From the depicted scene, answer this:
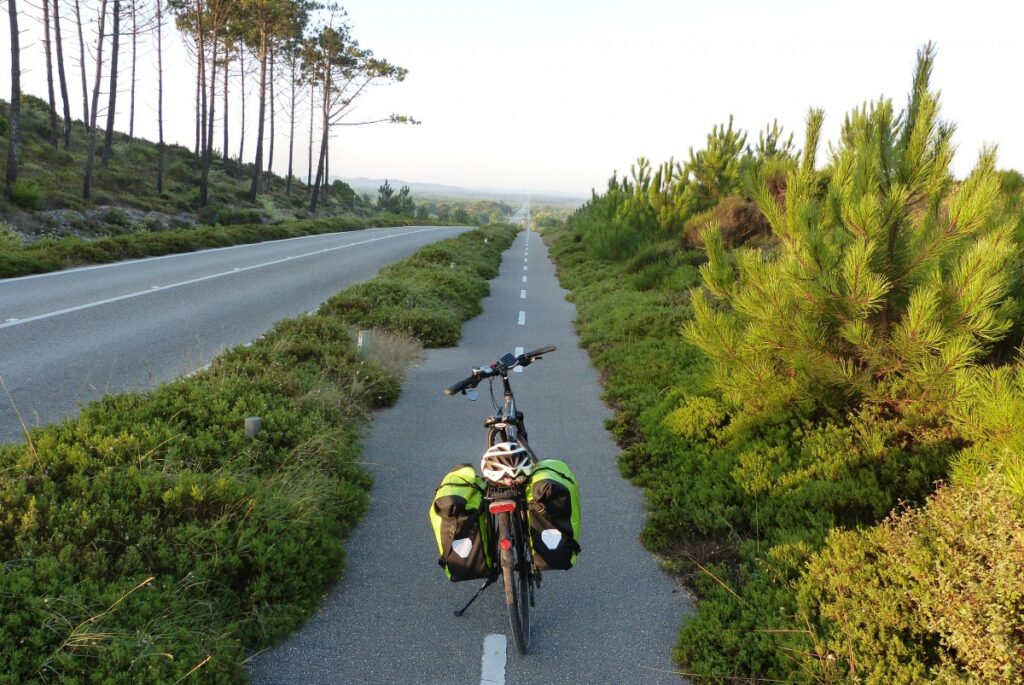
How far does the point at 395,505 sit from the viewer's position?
5.28 m

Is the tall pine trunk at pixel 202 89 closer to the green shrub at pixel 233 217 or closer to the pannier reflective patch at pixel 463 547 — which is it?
the green shrub at pixel 233 217

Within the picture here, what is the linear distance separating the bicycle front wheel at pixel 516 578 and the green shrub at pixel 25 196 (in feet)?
71.4

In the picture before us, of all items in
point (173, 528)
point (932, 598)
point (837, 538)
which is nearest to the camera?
point (932, 598)

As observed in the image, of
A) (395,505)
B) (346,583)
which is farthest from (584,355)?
(346,583)

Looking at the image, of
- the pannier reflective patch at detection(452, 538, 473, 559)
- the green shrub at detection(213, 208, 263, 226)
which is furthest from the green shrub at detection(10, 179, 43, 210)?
the pannier reflective patch at detection(452, 538, 473, 559)

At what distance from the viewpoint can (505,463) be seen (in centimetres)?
349

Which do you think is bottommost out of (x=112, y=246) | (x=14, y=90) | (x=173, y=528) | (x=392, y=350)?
(x=392, y=350)

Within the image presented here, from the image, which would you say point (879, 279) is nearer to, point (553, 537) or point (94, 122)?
point (553, 537)

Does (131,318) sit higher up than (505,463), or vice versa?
(505,463)

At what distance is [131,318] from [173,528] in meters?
7.83

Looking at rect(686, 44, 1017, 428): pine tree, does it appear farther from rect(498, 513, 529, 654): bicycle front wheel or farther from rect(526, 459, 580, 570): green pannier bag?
rect(498, 513, 529, 654): bicycle front wheel

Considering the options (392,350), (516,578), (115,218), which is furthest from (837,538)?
(115,218)

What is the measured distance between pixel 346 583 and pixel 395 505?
116cm

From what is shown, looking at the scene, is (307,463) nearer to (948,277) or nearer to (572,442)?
A: (572,442)
